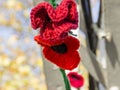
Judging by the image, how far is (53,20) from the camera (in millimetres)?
385

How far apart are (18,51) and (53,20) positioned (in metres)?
0.46

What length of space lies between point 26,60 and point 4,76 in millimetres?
76

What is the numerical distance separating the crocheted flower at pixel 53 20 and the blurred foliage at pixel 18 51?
15.3 inches

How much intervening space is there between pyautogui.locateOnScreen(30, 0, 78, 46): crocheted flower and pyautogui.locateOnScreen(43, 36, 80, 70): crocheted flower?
20 mm

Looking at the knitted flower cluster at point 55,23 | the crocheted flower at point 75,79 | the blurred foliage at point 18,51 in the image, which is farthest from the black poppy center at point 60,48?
the blurred foliage at point 18,51

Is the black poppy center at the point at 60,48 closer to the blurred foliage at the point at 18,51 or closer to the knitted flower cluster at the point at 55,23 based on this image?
the knitted flower cluster at the point at 55,23

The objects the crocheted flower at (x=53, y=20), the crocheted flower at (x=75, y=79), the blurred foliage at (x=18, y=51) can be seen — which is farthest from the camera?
the blurred foliage at (x=18, y=51)

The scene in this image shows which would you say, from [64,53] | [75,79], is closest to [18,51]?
[75,79]

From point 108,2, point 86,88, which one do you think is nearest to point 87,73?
point 86,88

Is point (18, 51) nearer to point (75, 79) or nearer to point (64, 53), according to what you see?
point (75, 79)

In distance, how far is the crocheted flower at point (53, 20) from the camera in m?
0.38

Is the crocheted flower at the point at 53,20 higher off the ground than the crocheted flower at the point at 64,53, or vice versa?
the crocheted flower at the point at 53,20

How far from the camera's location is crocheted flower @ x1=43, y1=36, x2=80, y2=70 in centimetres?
41

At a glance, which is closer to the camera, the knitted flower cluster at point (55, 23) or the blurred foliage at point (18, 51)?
the knitted flower cluster at point (55, 23)
